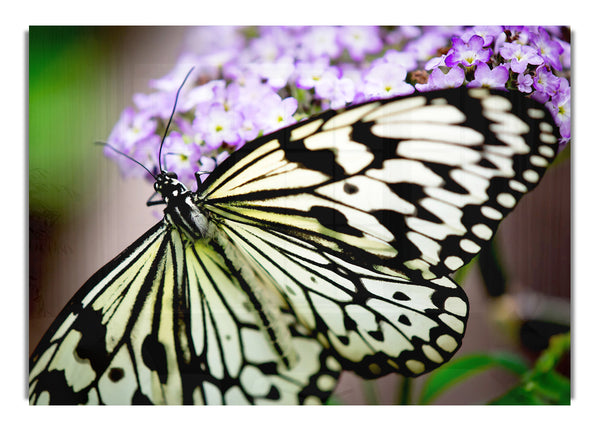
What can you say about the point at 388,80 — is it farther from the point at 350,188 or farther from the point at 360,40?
the point at 350,188

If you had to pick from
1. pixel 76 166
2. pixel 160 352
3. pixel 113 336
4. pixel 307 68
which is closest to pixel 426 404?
pixel 160 352

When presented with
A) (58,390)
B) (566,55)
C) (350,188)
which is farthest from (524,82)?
(58,390)

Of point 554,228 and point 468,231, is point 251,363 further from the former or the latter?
point 554,228

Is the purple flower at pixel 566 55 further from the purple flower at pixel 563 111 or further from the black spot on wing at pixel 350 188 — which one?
the black spot on wing at pixel 350 188

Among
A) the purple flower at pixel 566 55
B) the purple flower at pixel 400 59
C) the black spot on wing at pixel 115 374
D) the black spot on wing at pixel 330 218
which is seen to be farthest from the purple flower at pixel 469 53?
the black spot on wing at pixel 115 374

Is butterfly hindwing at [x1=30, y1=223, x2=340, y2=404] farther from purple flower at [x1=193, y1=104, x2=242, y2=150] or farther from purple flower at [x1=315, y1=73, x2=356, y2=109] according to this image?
purple flower at [x1=315, y1=73, x2=356, y2=109]

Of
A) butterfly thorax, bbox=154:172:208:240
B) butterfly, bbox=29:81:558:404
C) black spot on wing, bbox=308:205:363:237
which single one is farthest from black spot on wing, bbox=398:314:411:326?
butterfly thorax, bbox=154:172:208:240
